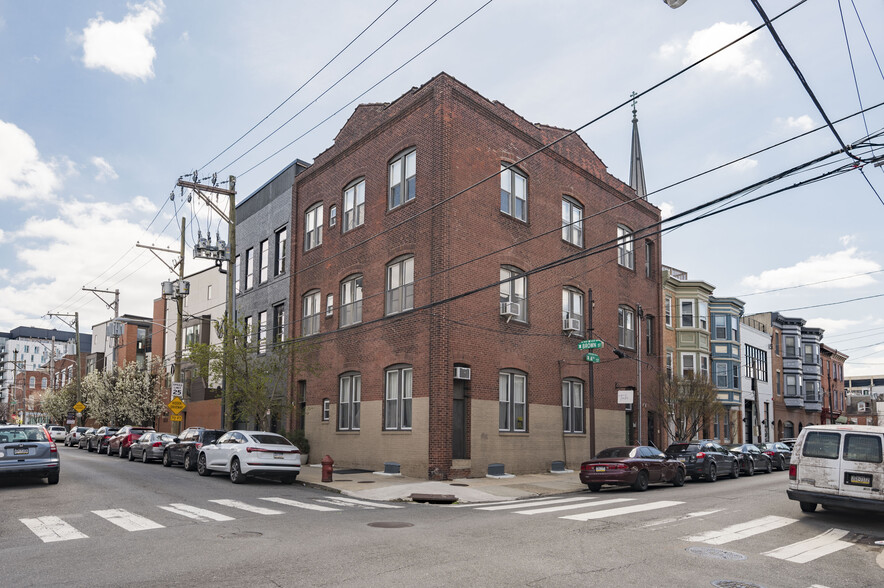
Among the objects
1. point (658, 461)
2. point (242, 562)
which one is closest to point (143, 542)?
point (242, 562)

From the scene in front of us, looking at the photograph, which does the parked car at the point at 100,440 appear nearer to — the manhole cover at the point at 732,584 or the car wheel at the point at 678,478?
the car wheel at the point at 678,478

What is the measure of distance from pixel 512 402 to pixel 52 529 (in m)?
16.2

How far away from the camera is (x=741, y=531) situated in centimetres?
1181

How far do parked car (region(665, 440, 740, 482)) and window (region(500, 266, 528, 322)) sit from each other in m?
6.85

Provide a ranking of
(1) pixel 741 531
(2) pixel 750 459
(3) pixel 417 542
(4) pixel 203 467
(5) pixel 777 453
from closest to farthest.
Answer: (3) pixel 417 542, (1) pixel 741 531, (4) pixel 203 467, (2) pixel 750 459, (5) pixel 777 453

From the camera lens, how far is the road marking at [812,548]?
970 centimetres

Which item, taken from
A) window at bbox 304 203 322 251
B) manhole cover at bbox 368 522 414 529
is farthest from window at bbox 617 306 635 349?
manhole cover at bbox 368 522 414 529

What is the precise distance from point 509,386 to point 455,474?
13.9 ft

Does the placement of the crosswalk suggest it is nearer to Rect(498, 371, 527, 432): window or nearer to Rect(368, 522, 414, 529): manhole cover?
Rect(368, 522, 414, 529): manhole cover

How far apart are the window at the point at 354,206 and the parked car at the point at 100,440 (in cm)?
1956

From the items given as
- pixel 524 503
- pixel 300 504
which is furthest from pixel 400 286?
pixel 300 504

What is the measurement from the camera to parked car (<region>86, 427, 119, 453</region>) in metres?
37.7

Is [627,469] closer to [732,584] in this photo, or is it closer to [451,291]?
[451,291]

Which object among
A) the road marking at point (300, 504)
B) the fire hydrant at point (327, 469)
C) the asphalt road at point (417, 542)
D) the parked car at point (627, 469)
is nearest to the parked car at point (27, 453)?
the asphalt road at point (417, 542)
